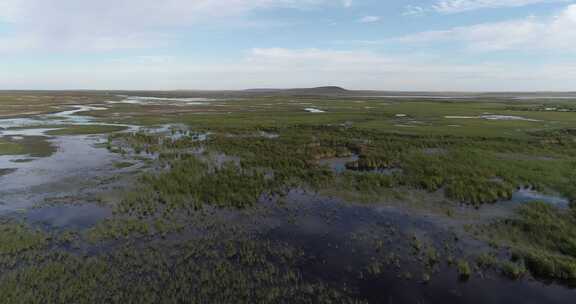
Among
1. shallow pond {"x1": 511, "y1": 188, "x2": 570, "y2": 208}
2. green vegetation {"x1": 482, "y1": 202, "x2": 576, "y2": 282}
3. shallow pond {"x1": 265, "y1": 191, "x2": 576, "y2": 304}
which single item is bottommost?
shallow pond {"x1": 265, "y1": 191, "x2": 576, "y2": 304}

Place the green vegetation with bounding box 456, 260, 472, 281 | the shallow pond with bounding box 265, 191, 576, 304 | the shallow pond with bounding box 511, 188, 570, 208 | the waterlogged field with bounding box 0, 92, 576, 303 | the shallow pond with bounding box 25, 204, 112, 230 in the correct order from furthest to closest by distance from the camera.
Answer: the shallow pond with bounding box 511, 188, 570, 208, the shallow pond with bounding box 25, 204, 112, 230, the green vegetation with bounding box 456, 260, 472, 281, the waterlogged field with bounding box 0, 92, 576, 303, the shallow pond with bounding box 265, 191, 576, 304

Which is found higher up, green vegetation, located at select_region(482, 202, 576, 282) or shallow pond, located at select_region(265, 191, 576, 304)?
green vegetation, located at select_region(482, 202, 576, 282)

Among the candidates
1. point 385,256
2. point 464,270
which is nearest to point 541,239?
point 464,270

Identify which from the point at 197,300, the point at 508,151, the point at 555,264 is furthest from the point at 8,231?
the point at 508,151

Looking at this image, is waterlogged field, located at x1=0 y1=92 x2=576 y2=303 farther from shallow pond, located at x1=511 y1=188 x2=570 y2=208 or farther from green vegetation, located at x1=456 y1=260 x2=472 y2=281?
shallow pond, located at x1=511 y1=188 x2=570 y2=208

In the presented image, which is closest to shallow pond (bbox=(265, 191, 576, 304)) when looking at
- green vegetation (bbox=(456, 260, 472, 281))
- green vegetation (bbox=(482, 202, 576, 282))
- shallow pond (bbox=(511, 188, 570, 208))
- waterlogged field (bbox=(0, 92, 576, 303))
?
waterlogged field (bbox=(0, 92, 576, 303))

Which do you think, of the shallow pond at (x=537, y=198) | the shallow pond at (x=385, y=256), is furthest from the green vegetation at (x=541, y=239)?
the shallow pond at (x=537, y=198)

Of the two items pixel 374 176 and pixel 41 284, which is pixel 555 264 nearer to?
pixel 374 176

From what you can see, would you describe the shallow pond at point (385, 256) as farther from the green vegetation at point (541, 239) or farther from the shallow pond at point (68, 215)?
the shallow pond at point (68, 215)
